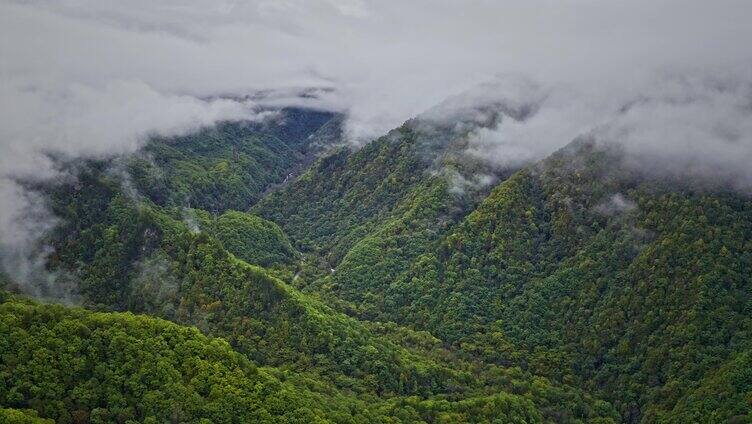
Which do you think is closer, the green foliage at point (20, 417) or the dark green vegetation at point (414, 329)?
the green foliage at point (20, 417)

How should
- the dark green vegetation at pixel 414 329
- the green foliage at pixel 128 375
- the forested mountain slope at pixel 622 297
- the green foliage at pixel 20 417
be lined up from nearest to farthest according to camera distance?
the green foliage at pixel 20 417
the green foliage at pixel 128 375
the dark green vegetation at pixel 414 329
the forested mountain slope at pixel 622 297

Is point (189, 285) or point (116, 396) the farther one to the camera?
point (189, 285)

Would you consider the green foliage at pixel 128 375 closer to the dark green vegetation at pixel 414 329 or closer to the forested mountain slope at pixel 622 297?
the dark green vegetation at pixel 414 329

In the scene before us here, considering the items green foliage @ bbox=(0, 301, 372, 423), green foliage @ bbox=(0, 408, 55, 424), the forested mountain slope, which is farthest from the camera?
the forested mountain slope

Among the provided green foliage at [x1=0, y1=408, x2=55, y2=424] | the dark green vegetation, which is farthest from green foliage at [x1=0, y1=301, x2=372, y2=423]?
green foliage at [x1=0, y1=408, x2=55, y2=424]

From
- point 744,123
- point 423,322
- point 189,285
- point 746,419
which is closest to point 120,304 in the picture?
point 189,285

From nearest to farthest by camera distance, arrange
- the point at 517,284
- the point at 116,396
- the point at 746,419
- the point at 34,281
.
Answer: the point at 116,396 < the point at 746,419 < the point at 34,281 < the point at 517,284

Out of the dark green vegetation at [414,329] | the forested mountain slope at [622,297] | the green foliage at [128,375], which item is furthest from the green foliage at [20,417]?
the forested mountain slope at [622,297]

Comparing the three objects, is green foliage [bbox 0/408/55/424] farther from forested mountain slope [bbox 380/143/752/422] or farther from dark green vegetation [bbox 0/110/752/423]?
forested mountain slope [bbox 380/143/752/422]

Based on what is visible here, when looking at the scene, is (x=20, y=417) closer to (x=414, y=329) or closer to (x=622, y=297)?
(x=414, y=329)

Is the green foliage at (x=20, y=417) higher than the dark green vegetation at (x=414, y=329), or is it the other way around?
the green foliage at (x=20, y=417)

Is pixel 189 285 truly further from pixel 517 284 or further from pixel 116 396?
pixel 517 284
